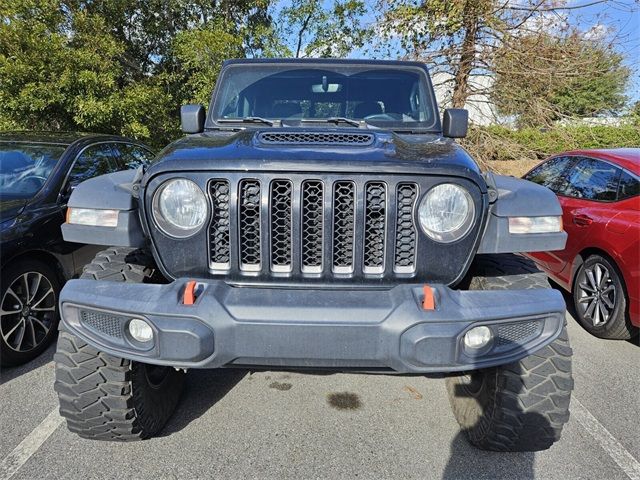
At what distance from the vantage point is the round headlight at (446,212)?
201cm

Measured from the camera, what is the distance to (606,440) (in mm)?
2662

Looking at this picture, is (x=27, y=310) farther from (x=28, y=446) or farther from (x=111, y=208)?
(x=111, y=208)

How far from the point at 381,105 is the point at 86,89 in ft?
21.0

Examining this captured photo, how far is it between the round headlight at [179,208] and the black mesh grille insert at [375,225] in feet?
2.41

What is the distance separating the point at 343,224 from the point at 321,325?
0.49m

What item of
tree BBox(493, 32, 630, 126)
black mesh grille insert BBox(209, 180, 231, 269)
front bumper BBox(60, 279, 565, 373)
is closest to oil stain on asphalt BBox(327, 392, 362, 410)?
front bumper BBox(60, 279, 565, 373)

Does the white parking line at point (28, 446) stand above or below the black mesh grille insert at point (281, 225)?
below

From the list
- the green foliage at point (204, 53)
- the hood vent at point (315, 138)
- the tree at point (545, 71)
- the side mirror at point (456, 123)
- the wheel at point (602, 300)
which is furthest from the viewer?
the tree at point (545, 71)

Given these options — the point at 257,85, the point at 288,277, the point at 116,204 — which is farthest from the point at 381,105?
the point at 116,204

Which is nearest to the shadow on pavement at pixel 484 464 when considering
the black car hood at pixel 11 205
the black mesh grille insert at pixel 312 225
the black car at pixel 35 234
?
the black mesh grille insert at pixel 312 225

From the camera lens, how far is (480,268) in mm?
2445

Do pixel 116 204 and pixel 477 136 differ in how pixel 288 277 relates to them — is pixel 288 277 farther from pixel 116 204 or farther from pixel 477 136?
pixel 477 136

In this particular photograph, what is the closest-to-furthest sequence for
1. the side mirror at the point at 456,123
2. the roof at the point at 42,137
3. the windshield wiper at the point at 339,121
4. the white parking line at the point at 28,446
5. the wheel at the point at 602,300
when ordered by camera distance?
1. the white parking line at the point at 28,446
2. the windshield wiper at the point at 339,121
3. the side mirror at the point at 456,123
4. the wheel at the point at 602,300
5. the roof at the point at 42,137

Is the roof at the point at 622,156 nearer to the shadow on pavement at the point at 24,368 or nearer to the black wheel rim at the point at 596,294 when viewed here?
the black wheel rim at the point at 596,294
